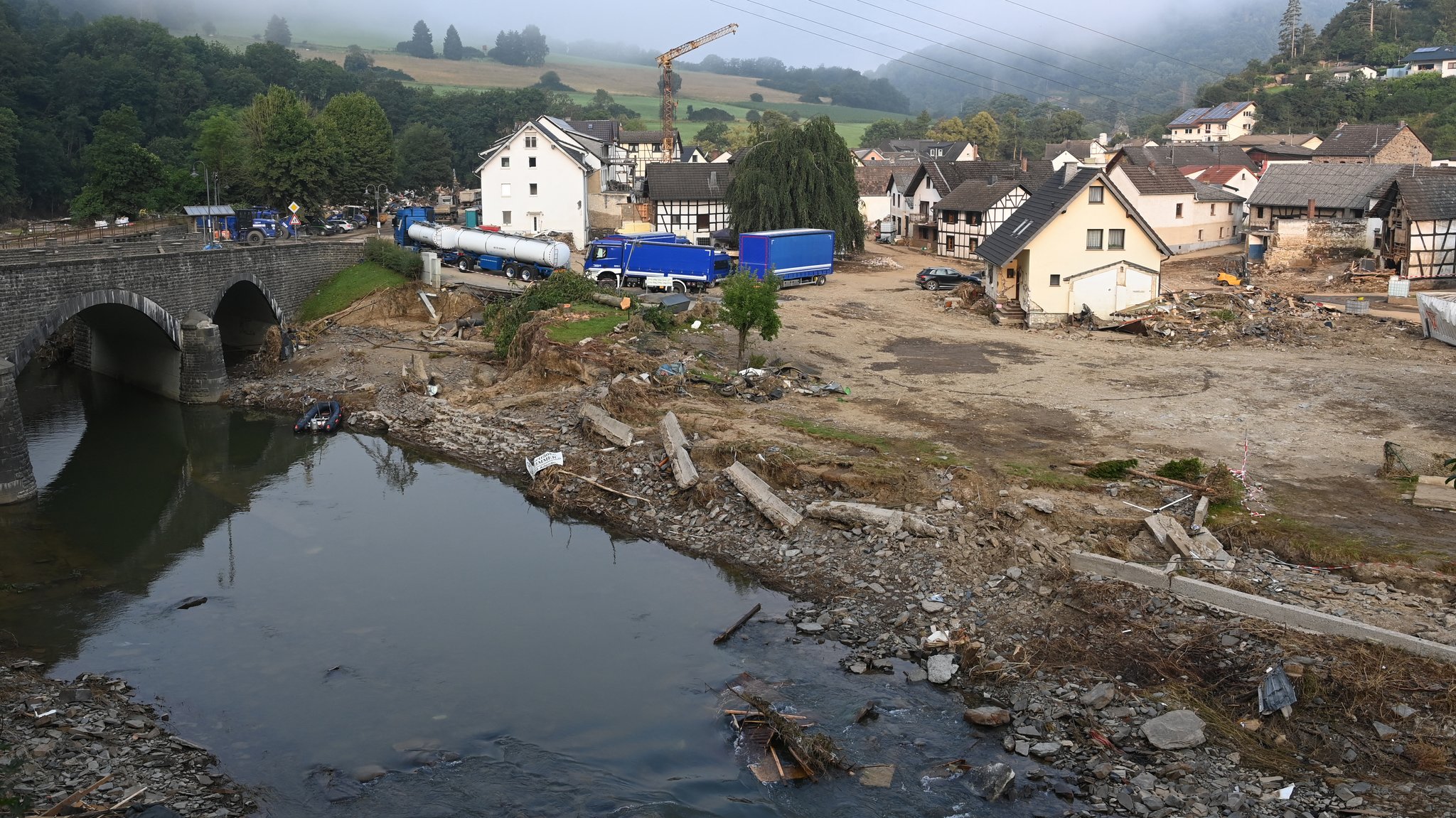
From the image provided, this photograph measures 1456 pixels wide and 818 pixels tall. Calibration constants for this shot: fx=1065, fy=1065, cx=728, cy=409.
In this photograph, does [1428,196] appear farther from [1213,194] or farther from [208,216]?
[208,216]

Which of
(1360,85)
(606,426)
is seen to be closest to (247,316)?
(606,426)

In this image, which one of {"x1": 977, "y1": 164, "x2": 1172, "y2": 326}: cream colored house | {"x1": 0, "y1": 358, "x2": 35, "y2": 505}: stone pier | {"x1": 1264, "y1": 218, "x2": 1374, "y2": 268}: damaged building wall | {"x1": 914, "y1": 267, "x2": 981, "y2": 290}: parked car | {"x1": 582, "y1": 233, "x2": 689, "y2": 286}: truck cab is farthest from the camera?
{"x1": 914, "y1": 267, "x2": 981, "y2": 290}: parked car

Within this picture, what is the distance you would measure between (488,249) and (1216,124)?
97254mm

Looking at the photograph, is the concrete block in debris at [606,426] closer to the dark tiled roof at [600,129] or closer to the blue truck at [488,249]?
the blue truck at [488,249]

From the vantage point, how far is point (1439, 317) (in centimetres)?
3378

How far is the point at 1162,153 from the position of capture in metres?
75.2

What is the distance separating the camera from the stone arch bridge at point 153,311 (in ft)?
90.7

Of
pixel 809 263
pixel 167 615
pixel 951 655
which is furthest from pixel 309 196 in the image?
pixel 951 655

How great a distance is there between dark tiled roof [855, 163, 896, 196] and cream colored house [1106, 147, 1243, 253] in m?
18.2

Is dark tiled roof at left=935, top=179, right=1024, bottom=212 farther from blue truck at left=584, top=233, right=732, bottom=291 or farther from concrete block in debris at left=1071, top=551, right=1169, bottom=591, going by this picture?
concrete block in debris at left=1071, top=551, right=1169, bottom=591

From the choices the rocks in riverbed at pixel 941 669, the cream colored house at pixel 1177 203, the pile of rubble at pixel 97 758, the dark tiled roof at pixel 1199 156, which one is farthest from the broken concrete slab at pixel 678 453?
the dark tiled roof at pixel 1199 156

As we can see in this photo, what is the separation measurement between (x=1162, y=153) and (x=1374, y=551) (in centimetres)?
6427

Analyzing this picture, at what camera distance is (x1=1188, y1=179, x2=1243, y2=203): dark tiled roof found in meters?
60.6

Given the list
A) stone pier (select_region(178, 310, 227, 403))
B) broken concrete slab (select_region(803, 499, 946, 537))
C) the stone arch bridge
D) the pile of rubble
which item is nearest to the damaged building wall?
broken concrete slab (select_region(803, 499, 946, 537))
